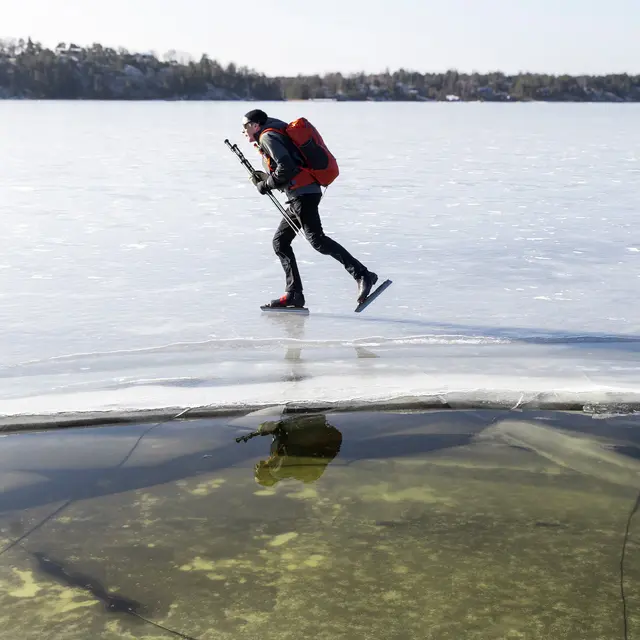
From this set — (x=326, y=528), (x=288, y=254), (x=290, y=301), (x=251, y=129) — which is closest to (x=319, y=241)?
(x=288, y=254)

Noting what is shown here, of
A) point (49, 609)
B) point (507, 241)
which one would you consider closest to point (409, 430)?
point (49, 609)

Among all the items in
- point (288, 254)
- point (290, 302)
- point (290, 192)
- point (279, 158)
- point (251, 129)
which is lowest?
point (290, 302)

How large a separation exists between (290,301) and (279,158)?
119 cm

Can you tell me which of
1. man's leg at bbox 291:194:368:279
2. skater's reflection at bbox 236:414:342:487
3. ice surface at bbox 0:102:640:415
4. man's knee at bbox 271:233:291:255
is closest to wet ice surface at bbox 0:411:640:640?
skater's reflection at bbox 236:414:342:487

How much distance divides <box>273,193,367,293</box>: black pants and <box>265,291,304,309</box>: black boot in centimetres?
3

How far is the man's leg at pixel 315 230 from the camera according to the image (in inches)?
279

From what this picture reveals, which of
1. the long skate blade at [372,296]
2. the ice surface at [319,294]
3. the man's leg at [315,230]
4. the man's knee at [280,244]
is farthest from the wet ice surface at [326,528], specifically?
the man's knee at [280,244]

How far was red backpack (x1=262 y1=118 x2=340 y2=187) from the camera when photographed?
22.2 ft

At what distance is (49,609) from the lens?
2.94 metres

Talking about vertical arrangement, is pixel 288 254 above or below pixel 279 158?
below

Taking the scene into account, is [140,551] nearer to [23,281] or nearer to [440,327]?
[440,327]

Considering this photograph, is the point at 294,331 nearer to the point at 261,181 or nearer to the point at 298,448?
the point at 261,181

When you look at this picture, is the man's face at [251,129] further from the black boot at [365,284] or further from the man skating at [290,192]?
the black boot at [365,284]

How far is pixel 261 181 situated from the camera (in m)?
7.26
